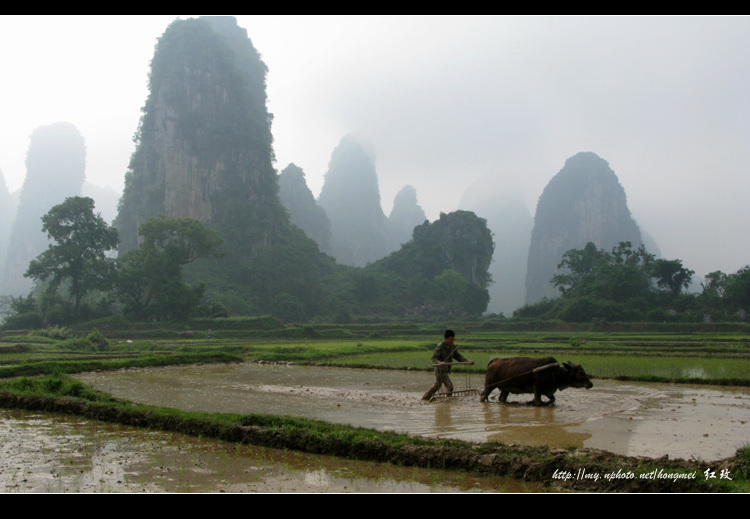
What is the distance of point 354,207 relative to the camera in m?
145

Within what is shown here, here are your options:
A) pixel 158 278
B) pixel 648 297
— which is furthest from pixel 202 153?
pixel 648 297

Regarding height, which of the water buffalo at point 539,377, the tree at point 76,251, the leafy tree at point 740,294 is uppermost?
the tree at point 76,251

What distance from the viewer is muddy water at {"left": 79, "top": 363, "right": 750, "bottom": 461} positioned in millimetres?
6762

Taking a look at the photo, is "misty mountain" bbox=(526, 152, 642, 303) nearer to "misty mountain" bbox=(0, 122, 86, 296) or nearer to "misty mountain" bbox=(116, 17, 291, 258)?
"misty mountain" bbox=(116, 17, 291, 258)

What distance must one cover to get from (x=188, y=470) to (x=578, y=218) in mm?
136526

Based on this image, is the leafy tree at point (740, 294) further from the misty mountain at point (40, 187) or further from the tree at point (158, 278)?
the misty mountain at point (40, 187)

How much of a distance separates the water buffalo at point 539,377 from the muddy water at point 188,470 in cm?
501

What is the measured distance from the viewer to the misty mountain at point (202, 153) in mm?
72062

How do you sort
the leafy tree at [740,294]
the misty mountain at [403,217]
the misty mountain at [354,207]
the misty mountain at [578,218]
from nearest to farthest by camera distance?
1. the leafy tree at [740,294]
2. the misty mountain at [578,218]
3. the misty mountain at [354,207]
4. the misty mountain at [403,217]

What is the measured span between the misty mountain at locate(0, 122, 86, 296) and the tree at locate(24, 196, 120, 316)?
76.7 meters

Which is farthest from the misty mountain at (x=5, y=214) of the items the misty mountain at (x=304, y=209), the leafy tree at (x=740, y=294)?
the leafy tree at (x=740, y=294)

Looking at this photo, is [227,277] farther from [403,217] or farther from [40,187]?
[403,217]
